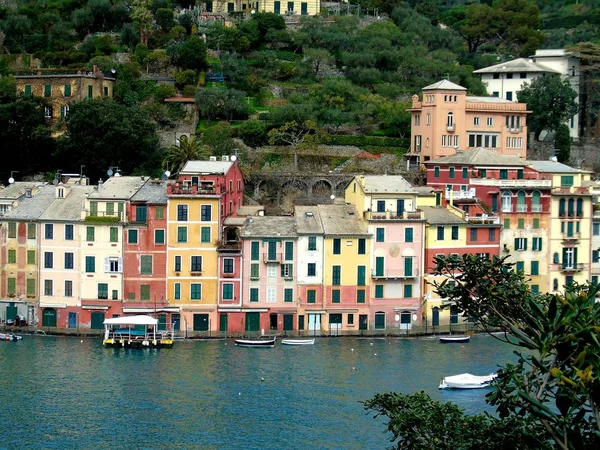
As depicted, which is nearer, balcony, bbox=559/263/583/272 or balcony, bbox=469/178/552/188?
balcony, bbox=469/178/552/188

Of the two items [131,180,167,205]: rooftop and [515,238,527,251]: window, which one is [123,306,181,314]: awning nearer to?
[131,180,167,205]: rooftop

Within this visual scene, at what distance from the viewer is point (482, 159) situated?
86125 millimetres

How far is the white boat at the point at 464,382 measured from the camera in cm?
6206

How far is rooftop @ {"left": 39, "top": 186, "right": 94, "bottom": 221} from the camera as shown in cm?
7619

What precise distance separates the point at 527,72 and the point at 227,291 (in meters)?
38.0

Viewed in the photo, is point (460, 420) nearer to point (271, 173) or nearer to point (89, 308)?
point (89, 308)

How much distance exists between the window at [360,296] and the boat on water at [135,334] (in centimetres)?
1034

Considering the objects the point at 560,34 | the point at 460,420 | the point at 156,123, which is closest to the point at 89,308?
the point at 156,123

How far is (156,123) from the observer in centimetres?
9569

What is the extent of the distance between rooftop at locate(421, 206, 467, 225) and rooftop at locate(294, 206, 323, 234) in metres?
5.97


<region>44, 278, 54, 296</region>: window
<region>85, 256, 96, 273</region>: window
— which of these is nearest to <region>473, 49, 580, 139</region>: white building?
<region>85, 256, 96, 273</region>: window

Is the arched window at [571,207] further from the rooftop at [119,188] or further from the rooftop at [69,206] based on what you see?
the rooftop at [69,206]

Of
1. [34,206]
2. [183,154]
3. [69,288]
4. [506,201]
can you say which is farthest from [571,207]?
[34,206]

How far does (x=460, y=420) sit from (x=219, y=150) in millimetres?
54228
